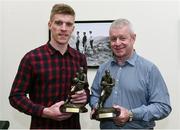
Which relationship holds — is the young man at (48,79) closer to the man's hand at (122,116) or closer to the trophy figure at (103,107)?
the trophy figure at (103,107)

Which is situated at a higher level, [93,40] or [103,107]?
[93,40]

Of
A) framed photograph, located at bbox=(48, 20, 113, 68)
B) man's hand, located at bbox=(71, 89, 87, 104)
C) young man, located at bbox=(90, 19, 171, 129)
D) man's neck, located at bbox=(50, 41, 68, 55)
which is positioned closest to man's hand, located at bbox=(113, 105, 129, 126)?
young man, located at bbox=(90, 19, 171, 129)

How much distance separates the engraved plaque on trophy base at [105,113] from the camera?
5.39ft

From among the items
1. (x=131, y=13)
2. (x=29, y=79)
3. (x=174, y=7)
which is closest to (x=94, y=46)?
(x=131, y=13)

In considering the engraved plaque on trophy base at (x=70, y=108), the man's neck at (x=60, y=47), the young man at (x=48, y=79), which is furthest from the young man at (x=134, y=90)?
the man's neck at (x=60, y=47)

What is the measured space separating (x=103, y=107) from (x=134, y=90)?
0.69 ft

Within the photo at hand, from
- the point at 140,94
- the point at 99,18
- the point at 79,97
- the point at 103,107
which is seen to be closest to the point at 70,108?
the point at 79,97

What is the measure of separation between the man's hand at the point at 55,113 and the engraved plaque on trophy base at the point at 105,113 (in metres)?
0.18

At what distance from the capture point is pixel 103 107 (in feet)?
5.66

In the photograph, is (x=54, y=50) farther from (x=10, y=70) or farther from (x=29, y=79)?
(x=10, y=70)

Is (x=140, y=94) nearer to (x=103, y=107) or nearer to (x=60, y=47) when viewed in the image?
(x=103, y=107)

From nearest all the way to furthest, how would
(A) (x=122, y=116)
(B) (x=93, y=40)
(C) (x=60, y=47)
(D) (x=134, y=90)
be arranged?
(A) (x=122, y=116) < (D) (x=134, y=90) < (C) (x=60, y=47) < (B) (x=93, y=40)

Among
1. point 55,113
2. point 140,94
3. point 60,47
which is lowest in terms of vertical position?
point 55,113

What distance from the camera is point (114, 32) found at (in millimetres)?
1761
